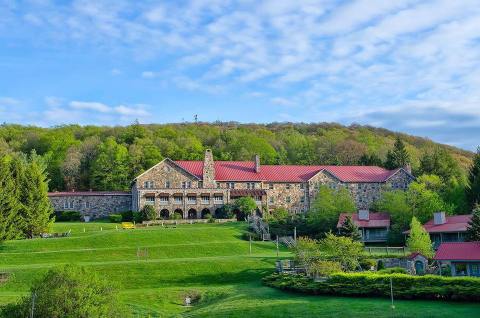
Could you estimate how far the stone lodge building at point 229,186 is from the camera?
Result: 73.8 meters

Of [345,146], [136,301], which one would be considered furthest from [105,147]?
[136,301]

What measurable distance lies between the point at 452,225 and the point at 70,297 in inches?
1567

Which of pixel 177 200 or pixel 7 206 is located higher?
pixel 177 200

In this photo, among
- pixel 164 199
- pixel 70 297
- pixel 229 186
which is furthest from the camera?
pixel 229 186

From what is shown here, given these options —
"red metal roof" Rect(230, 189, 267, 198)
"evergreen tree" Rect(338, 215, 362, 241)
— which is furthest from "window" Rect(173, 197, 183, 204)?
"evergreen tree" Rect(338, 215, 362, 241)

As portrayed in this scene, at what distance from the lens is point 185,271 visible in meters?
44.0

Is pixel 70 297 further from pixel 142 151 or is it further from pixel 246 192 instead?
pixel 142 151

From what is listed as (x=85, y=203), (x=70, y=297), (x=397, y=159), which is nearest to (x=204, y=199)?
(x=85, y=203)

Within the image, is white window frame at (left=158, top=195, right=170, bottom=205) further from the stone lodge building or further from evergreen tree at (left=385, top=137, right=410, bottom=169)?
evergreen tree at (left=385, top=137, right=410, bottom=169)

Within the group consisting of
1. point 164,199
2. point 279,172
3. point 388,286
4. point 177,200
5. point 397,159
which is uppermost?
point 397,159

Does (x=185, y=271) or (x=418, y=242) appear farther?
(x=418, y=242)

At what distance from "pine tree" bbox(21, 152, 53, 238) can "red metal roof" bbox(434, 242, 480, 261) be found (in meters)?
37.0

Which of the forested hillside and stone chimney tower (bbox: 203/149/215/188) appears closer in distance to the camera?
stone chimney tower (bbox: 203/149/215/188)

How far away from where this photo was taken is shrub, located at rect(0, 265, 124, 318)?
2675 cm
